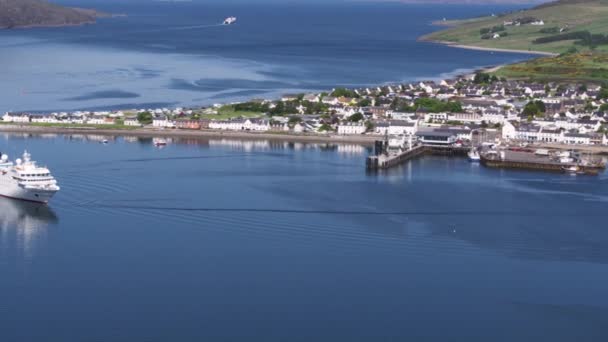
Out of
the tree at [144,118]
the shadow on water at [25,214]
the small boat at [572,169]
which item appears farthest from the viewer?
the tree at [144,118]

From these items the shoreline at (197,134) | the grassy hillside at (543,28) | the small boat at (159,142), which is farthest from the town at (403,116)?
the grassy hillside at (543,28)

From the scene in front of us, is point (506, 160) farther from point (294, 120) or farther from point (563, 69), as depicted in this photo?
point (563, 69)

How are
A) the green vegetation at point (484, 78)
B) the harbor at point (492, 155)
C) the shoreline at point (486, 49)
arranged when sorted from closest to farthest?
the harbor at point (492, 155), the green vegetation at point (484, 78), the shoreline at point (486, 49)

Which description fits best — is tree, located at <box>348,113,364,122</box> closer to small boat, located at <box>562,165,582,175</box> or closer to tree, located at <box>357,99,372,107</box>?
tree, located at <box>357,99,372,107</box>

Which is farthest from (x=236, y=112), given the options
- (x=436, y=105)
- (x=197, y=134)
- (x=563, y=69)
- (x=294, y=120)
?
(x=563, y=69)

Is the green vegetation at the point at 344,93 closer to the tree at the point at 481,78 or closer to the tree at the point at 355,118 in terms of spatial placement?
the tree at the point at 355,118

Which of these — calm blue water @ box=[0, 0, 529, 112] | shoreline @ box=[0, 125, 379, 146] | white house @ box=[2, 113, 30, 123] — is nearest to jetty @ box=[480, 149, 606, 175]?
shoreline @ box=[0, 125, 379, 146]
